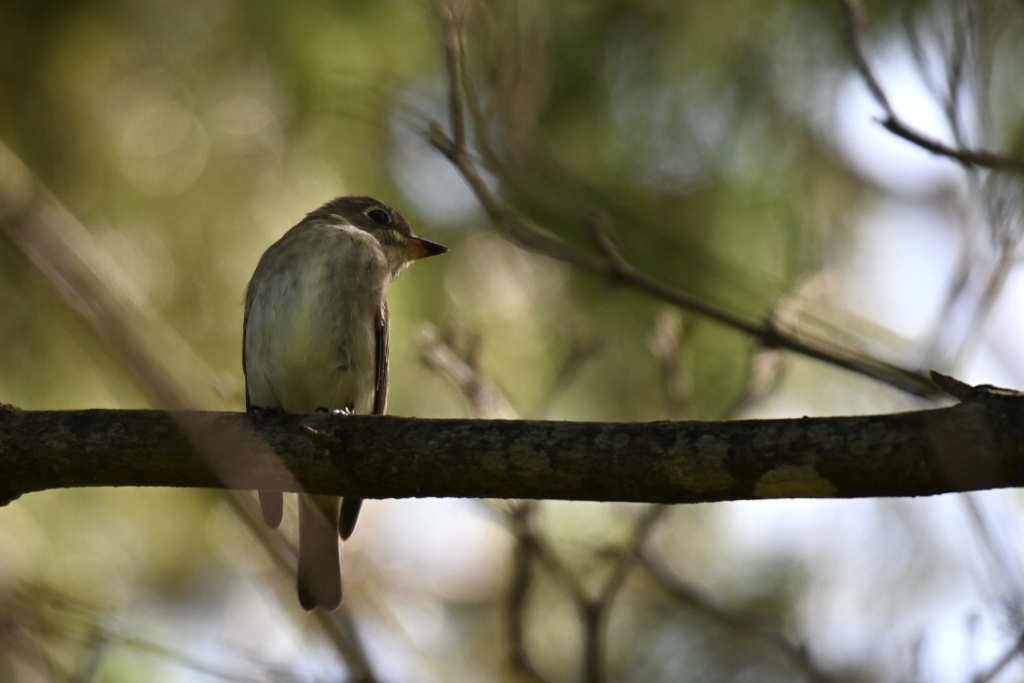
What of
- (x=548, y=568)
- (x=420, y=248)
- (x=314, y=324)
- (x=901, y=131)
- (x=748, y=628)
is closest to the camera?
(x=901, y=131)

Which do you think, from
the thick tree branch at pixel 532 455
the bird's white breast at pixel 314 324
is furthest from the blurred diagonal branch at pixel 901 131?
the bird's white breast at pixel 314 324

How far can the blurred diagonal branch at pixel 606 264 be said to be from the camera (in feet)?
10.5

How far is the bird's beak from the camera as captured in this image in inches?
211

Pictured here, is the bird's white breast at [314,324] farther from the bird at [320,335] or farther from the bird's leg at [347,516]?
the bird's leg at [347,516]

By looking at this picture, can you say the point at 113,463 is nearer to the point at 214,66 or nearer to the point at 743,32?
the point at 214,66

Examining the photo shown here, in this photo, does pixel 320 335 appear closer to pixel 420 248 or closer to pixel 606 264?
pixel 420 248

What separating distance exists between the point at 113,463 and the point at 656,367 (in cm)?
304

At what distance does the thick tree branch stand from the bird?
116cm

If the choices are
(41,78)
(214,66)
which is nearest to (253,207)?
(214,66)

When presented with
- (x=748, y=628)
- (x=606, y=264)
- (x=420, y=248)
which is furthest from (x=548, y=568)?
(x=420, y=248)

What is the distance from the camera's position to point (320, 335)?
484 cm

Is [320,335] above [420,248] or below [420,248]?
below

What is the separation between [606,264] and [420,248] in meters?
2.08

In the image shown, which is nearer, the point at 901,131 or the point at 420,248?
the point at 901,131
